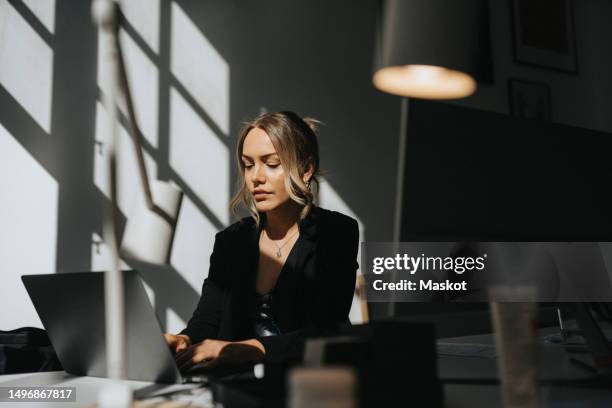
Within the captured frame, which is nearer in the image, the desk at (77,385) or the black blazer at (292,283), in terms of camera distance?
the desk at (77,385)

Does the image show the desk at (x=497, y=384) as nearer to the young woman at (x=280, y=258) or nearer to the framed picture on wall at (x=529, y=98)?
the young woman at (x=280, y=258)

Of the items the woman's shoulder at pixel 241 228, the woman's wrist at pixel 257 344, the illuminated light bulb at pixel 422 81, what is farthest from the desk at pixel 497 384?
the illuminated light bulb at pixel 422 81

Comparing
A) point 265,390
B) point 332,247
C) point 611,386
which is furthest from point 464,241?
point 332,247

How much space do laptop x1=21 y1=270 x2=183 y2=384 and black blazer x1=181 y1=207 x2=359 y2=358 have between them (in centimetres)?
56

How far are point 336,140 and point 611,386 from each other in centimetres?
239

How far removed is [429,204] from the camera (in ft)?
2.70

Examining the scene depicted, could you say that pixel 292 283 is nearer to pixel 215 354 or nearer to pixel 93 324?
pixel 215 354

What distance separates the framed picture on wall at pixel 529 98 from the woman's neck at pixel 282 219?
2.37 meters

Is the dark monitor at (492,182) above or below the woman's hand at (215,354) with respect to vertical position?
above

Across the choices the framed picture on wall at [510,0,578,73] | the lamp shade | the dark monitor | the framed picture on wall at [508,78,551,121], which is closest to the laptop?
the dark monitor

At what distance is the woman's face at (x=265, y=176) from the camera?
1.61 m

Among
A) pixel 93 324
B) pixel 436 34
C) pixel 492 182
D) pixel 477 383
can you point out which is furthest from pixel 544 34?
pixel 93 324

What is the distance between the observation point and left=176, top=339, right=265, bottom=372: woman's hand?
1.04 meters

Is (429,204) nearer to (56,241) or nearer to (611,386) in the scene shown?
(611,386)
